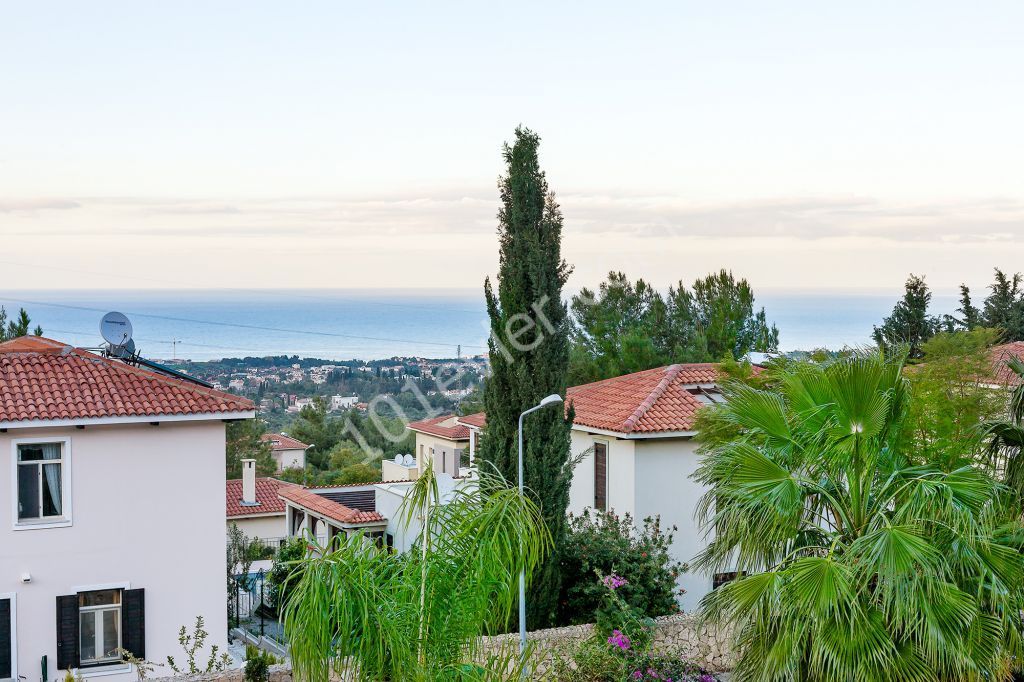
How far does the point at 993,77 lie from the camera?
2405 cm

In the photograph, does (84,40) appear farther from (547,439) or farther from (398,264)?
(398,264)

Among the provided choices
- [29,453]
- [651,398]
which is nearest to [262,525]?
[651,398]

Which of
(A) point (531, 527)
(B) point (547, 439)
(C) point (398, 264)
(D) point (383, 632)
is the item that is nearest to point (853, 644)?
(A) point (531, 527)

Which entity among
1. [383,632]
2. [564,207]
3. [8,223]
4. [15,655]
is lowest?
[15,655]

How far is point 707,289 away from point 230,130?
2653cm

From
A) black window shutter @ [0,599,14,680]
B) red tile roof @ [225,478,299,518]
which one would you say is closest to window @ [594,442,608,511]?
black window shutter @ [0,599,14,680]

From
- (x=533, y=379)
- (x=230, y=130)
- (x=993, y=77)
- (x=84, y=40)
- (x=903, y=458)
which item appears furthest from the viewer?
(x=230, y=130)

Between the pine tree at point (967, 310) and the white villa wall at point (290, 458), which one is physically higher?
the pine tree at point (967, 310)

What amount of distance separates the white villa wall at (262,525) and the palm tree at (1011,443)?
3090 cm

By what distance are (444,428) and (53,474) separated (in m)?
21.5

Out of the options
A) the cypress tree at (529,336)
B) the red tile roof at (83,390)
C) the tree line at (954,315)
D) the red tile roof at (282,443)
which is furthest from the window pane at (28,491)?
the red tile roof at (282,443)

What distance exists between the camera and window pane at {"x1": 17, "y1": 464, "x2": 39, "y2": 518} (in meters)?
16.5

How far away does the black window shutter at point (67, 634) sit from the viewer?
653 inches

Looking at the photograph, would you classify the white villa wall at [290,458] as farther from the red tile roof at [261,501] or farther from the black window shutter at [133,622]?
the black window shutter at [133,622]
